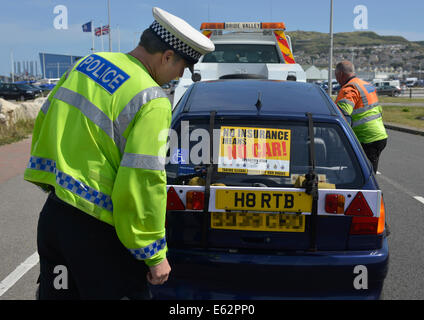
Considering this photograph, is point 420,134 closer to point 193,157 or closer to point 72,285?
point 193,157

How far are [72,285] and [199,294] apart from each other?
1.09m

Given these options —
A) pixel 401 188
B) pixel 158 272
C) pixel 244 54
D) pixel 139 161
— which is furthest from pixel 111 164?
pixel 244 54

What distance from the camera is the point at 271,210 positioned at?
2912 mm

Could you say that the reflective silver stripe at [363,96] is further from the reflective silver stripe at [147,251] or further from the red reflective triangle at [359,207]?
the reflective silver stripe at [147,251]

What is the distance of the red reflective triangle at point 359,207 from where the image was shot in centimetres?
292

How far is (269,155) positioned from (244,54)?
6.45m

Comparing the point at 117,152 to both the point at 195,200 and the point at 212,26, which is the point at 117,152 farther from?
the point at 212,26

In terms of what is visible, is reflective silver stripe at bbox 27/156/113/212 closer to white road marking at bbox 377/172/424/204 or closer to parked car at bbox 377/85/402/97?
white road marking at bbox 377/172/424/204

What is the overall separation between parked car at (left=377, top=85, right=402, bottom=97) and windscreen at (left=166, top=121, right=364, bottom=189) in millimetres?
52666

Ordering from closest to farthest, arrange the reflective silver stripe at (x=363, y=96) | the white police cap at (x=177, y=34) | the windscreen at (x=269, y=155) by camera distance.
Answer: the white police cap at (x=177, y=34) < the windscreen at (x=269, y=155) < the reflective silver stripe at (x=363, y=96)

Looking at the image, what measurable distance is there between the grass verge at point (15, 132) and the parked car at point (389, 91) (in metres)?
44.5

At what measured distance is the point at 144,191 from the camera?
1784 mm

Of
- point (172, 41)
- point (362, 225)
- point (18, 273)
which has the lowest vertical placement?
point (18, 273)

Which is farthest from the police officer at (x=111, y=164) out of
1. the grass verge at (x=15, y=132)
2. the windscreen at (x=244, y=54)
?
the grass verge at (x=15, y=132)
